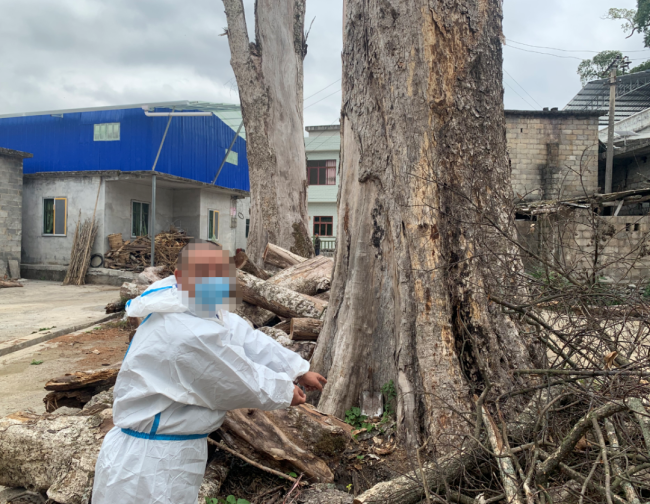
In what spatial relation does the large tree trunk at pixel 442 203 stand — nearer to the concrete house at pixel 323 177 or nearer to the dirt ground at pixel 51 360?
the dirt ground at pixel 51 360

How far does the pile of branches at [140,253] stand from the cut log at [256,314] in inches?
416

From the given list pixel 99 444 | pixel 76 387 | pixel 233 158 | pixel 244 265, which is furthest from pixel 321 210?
pixel 99 444

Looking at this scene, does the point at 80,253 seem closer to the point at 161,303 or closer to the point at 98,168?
the point at 98,168

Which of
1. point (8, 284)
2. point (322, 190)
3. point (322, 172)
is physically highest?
point (322, 172)

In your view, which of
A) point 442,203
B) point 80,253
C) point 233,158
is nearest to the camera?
point 442,203

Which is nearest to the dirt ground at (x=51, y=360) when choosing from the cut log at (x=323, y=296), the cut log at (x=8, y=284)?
the cut log at (x=323, y=296)

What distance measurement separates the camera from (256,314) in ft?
20.2

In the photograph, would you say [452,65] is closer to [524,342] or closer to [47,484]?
[524,342]

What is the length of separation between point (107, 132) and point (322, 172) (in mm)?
15038

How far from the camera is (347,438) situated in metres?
3.11

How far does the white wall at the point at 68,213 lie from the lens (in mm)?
16797

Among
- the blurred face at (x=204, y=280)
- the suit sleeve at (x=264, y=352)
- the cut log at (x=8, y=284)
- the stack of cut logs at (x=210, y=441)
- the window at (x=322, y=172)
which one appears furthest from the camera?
the window at (x=322, y=172)

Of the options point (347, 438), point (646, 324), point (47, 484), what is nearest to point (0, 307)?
point (47, 484)

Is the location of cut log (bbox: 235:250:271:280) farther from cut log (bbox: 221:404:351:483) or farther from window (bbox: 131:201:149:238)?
window (bbox: 131:201:149:238)
